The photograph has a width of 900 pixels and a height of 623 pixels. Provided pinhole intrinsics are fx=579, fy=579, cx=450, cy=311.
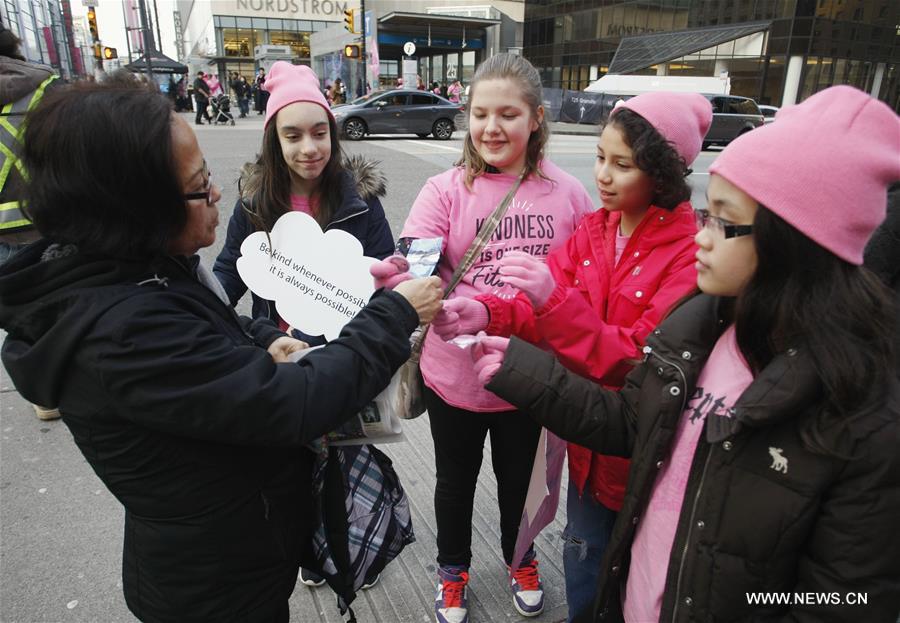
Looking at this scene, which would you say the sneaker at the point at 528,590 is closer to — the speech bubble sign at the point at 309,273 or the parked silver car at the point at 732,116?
the speech bubble sign at the point at 309,273

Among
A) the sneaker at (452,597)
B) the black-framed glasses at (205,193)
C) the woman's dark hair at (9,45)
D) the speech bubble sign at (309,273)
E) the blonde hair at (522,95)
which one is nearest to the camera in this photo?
the black-framed glasses at (205,193)

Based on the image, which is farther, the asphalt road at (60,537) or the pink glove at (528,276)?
the asphalt road at (60,537)

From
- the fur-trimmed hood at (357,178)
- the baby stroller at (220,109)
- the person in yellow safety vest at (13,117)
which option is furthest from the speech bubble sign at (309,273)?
the baby stroller at (220,109)

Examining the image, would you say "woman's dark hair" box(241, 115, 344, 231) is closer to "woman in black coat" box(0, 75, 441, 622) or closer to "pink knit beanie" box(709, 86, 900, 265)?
"woman in black coat" box(0, 75, 441, 622)

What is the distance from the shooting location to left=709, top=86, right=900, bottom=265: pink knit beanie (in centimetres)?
104

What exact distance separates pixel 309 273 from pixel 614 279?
3.04 feet

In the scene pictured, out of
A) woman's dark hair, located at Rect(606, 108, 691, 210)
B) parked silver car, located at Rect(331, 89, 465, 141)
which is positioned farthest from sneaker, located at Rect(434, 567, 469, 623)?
parked silver car, located at Rect(331, 89, 465, 141)

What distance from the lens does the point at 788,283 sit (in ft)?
3.67

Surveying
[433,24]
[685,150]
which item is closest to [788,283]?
[685,150]

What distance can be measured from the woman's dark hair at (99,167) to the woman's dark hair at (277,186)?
101 centimetres

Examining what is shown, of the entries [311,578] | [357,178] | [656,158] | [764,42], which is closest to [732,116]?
[764,42]

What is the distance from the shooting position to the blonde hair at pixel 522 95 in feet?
6.41

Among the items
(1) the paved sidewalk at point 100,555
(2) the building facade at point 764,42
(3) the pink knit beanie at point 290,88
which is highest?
(2) the building facade at point 764,42

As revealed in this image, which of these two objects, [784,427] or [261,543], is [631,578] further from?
[261,543]
